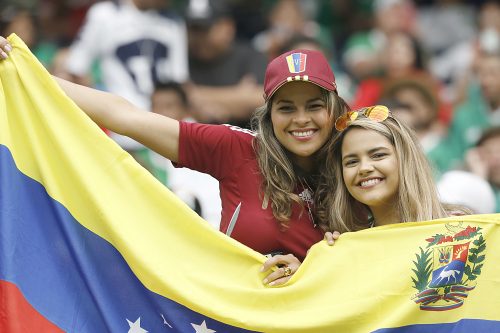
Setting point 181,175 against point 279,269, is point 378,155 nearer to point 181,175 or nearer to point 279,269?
point 279,269

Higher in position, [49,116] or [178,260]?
[49,116]

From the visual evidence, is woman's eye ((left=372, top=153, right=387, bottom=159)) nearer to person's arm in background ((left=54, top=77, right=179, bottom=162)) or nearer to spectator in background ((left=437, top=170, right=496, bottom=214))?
person's arm in background ((left=54, top=77, right=179, bottom=162))

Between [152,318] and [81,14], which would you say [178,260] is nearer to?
[152,318]

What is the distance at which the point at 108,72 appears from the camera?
9.27 m

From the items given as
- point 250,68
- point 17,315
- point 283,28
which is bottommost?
point 17,315

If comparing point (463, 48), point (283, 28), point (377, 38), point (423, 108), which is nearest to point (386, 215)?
point (423, 108)

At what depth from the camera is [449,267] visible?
4.72 metres

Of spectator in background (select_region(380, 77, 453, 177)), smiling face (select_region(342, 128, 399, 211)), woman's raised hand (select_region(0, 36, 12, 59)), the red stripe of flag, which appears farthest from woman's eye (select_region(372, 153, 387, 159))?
spectator in background (select_region(380, 77, 453, 177))

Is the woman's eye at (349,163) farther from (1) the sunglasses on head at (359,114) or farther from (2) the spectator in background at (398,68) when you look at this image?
(2) the spectator in background at (398,68)

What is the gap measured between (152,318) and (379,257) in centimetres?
99

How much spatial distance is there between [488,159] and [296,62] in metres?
3.64

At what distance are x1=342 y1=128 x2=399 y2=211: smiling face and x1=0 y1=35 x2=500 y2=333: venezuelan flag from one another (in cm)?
17

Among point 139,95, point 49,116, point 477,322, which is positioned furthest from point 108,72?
point 477,322

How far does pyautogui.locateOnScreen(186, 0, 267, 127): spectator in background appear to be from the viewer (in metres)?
9.49
